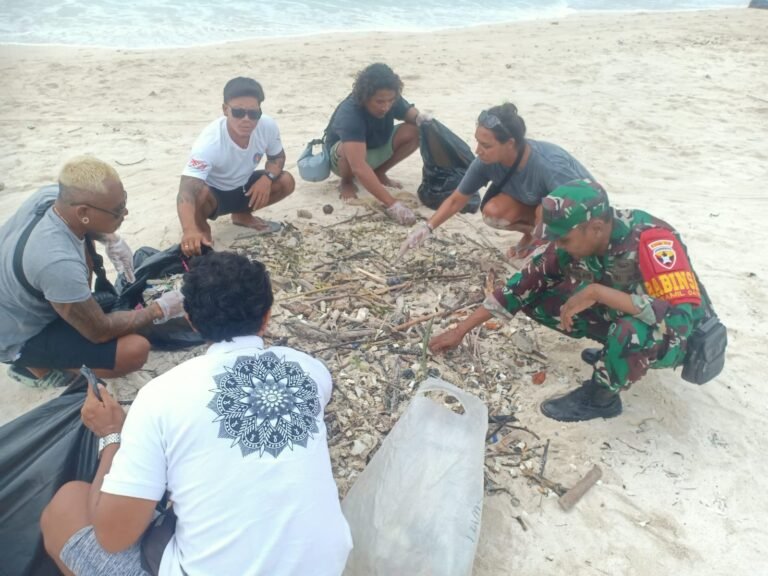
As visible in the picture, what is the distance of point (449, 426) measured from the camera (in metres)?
2.55

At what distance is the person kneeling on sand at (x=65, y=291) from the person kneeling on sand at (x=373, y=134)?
1.97m

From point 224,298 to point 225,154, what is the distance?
259cm

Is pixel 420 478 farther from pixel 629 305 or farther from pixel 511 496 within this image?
pixel 629 305

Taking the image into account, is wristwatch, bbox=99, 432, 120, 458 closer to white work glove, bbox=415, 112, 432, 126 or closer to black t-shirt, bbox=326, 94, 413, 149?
black t-shirt, bbox=326, 94, 413, 149

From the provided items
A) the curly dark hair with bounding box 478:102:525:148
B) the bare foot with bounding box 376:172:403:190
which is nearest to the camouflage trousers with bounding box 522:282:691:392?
the curly dark hair with bounding box 478:102:525:148

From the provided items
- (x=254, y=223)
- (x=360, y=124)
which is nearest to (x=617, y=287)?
(x=360, y=124)

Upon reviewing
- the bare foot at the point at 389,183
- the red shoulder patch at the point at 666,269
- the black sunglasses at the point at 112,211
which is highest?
the black sunglasses at the point at 112,211

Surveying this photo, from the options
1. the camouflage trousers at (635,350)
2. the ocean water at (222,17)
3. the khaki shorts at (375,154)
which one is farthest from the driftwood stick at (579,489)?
the ocean water at (222,17)

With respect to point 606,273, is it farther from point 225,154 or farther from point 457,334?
point 225,154

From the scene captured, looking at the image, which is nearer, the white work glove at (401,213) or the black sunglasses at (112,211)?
the black sunglasses at (112,211)

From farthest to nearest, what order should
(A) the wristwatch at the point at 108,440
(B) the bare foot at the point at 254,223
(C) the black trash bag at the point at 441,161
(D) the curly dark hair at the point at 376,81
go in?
(C) the black trash bag at the point at 441,161, (B) the bare foot at the point at 254,223, (D) the curly dark hair at the point at 376,81, (A) the wristwatch at the point at 108,440

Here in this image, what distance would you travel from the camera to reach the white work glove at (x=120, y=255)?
3.16 metres

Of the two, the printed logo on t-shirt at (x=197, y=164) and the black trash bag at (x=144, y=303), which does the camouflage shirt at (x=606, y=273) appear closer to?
the black trash bag at (x=144, y=303)

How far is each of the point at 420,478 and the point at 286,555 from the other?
82 centimetres
